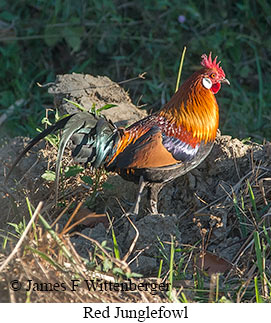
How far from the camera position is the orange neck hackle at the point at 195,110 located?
12.6 ft

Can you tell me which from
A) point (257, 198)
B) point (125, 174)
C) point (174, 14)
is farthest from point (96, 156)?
point (174, 14)

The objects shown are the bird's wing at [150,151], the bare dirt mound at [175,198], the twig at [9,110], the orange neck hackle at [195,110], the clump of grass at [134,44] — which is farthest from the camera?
the clump of grass at [134,44]

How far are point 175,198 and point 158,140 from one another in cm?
59

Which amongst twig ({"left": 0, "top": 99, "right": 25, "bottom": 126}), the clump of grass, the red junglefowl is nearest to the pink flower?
the clump of grass

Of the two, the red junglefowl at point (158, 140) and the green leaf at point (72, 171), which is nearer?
the red junglefowl at point (158, 140)

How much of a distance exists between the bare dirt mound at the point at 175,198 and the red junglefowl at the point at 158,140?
24 cm

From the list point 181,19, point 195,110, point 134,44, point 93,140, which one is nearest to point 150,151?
point 93,140

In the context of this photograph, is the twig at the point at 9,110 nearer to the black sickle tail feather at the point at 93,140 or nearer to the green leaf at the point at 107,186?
the green leaf at the point at 107,186

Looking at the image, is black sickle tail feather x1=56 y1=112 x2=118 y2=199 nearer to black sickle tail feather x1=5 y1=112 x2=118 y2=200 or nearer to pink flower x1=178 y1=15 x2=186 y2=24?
black sickle tail feather x1=5 y1=112 x2=118 y2=200

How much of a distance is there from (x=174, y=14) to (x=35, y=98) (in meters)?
1.80

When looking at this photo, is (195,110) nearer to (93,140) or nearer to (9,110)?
(93,140)

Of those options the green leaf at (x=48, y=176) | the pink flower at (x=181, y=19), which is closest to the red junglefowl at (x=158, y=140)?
the green leaf at (x=48, y=176)

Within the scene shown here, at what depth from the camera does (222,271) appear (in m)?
3.45

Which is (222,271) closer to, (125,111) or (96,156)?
(96,156)
